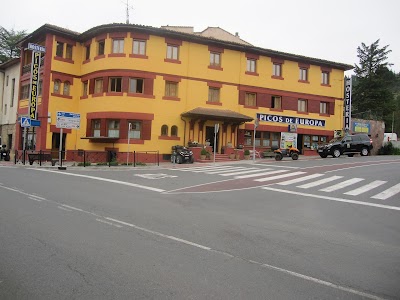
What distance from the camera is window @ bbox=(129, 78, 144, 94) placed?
27859mm

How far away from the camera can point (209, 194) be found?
12.9 meters

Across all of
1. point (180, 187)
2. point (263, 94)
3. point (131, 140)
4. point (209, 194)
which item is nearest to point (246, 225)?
point (209, 194)

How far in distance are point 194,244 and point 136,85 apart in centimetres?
2332

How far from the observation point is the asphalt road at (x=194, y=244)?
437 centimetres

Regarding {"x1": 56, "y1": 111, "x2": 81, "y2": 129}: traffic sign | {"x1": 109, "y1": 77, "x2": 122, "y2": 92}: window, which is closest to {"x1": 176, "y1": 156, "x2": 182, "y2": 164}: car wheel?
{"x1": 109, "y1": 77, "x2": 122, "y2": 92}: window

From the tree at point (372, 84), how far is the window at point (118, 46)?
141 feet

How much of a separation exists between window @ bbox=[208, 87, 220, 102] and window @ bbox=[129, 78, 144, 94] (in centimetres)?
617

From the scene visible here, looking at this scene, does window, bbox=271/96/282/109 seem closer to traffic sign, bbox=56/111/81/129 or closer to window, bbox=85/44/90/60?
window, bbox=85/44/90/60

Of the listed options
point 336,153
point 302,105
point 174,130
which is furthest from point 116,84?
point 336,153

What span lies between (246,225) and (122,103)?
70.3 feet

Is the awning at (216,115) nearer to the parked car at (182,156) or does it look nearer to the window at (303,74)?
the parked car at (182,156)

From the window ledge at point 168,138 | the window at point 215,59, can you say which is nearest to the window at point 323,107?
the window at point 215,59

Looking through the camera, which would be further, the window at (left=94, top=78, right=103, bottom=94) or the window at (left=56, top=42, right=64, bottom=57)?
the window at (left=56, top=42, right=64, bottom=57)

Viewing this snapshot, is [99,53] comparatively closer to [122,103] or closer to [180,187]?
[122,103]
